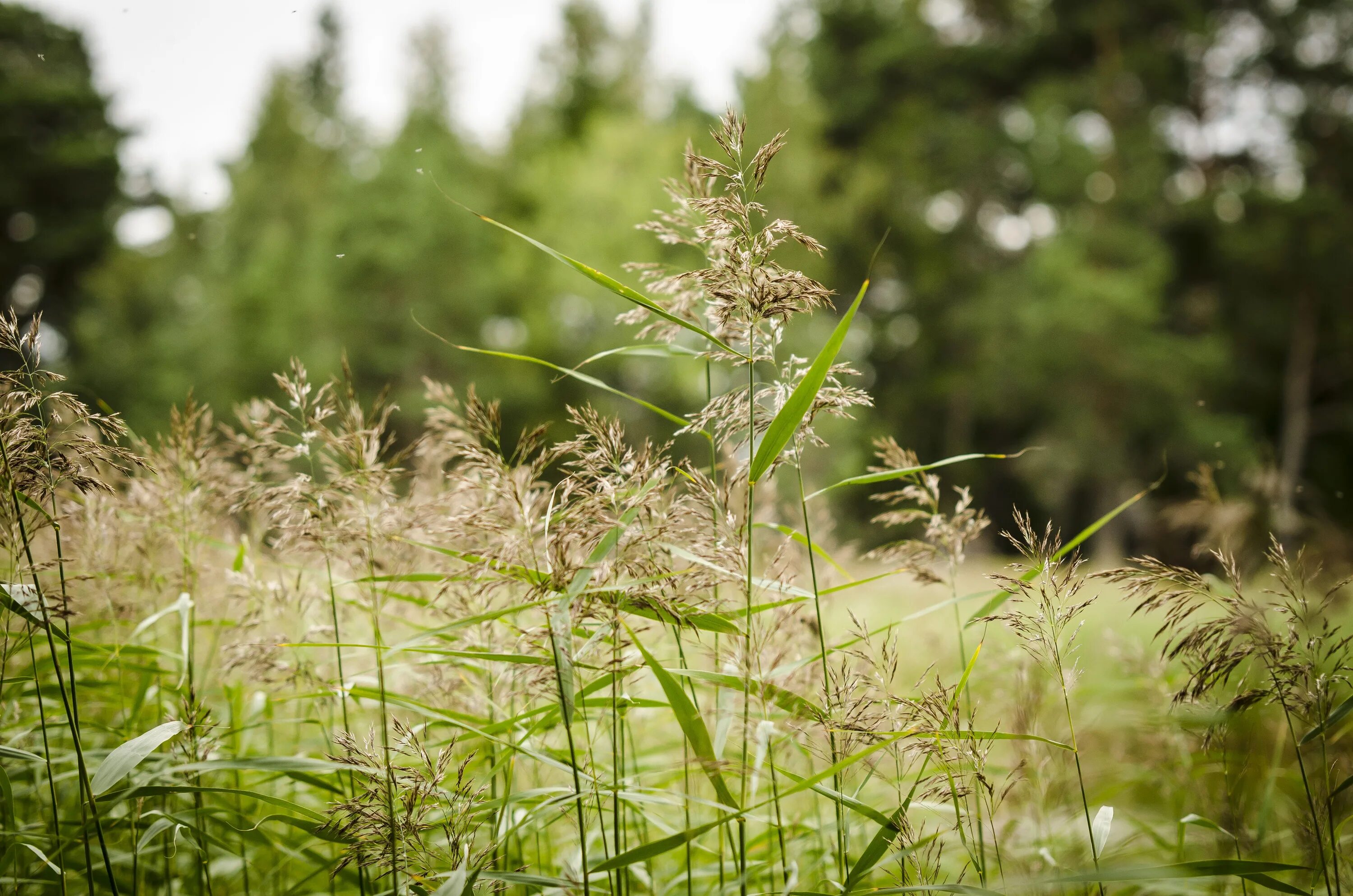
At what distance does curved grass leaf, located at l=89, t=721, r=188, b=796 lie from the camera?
107 cm

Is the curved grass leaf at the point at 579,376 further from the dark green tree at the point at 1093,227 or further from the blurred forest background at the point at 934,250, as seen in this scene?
the dark green tree at the point at 1093,227

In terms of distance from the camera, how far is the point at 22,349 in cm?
118

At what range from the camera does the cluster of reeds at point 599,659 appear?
113 centimetres

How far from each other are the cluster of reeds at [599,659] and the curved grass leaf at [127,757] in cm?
1

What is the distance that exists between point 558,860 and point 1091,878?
1.27 meters

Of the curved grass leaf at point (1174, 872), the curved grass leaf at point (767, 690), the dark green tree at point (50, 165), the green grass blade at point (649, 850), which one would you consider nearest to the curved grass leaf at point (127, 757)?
the green grass blade at point (649, 850)

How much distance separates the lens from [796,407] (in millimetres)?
1065

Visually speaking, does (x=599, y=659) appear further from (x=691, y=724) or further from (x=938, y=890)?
(x=938, y=890)

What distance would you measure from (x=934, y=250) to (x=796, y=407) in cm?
1789

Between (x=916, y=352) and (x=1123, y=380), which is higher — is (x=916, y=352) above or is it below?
above

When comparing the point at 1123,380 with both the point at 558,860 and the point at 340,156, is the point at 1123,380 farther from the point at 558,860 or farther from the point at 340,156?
the point at 340,156

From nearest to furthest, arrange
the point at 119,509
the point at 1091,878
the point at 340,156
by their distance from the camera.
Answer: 1. the point at 1091,878
2. the point at 119,509
3. the point at 340,156

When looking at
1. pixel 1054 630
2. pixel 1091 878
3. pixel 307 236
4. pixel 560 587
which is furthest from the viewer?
pixel 307 236

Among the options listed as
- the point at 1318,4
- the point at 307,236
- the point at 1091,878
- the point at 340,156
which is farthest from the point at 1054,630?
the point at 340,156
